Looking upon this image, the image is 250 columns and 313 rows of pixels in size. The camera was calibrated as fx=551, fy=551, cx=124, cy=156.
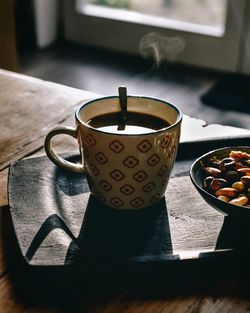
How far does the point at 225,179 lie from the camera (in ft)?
1.81

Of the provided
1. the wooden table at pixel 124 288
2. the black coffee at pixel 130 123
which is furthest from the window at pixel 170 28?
the wooden table at pixel 124 288

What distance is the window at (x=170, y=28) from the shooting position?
230cm

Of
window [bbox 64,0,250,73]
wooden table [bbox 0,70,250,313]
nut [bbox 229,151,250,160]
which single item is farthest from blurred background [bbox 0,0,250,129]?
wooden table [bbox 0,70,250,313]

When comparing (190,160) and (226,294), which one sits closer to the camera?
(226,294)

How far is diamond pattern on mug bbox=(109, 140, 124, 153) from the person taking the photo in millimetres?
532

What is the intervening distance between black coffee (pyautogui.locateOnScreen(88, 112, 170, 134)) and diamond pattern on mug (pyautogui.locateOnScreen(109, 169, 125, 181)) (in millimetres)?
59

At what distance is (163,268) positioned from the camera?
0.49 metres

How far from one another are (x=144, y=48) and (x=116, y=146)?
83.7 inches

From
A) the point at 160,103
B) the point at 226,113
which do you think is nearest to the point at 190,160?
the point at 160,103

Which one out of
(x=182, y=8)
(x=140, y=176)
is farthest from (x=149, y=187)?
(x=182, y=8)

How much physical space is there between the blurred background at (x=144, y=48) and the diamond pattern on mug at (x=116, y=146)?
4.66ft

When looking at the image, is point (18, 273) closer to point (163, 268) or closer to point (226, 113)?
point (163, 268)

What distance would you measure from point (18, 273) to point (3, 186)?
0.17m

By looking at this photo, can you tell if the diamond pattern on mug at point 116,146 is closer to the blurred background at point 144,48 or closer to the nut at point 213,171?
the nut at point 213,171
